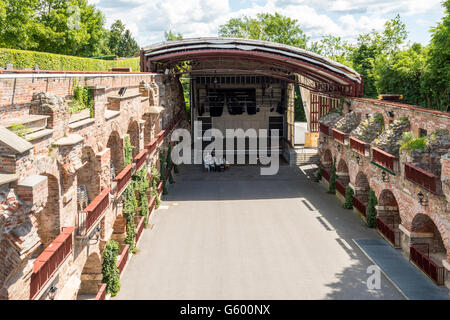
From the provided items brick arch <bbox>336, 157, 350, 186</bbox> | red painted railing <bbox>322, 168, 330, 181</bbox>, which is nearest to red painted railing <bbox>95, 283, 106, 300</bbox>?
brick arch <bbox>336, 157, 350, 186</bbox>

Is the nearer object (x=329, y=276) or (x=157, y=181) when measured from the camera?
(x=329, y=276)

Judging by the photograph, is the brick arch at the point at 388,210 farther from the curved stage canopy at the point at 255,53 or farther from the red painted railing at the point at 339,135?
the curved stage canopy at the point at 255,53

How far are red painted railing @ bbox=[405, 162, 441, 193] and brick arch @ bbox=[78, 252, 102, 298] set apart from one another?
12.7 metres

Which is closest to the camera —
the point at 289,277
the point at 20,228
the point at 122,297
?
the point at 20,228

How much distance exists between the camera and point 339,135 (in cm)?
2933

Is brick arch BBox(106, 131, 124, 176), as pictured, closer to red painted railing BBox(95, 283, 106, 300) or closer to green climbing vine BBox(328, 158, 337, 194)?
red painted railing BBox(95, 283, 106, 300)

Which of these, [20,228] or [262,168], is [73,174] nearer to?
[20,228]

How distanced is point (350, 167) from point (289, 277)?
11556 millimetres

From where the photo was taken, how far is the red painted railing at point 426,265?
17.7 m

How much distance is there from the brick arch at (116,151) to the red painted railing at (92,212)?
3.95 m

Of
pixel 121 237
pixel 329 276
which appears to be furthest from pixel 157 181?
pixel 329 276

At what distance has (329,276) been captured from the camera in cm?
1881

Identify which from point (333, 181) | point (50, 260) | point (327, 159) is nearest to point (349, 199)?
point (333, 181)


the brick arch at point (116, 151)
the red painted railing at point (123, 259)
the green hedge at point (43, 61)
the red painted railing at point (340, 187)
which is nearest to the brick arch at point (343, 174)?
the red painted railing at point (340, 187)
